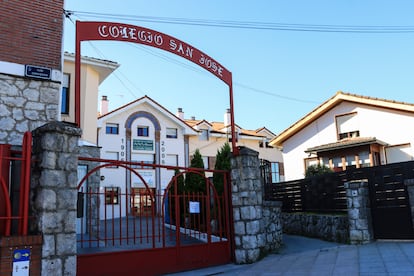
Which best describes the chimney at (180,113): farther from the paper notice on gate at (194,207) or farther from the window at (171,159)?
the paper notice on gate at (194,207)

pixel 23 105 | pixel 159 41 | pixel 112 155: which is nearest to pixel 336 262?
pixel 159 41

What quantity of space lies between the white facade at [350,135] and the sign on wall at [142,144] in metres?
10.2

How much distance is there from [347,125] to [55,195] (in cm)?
1778

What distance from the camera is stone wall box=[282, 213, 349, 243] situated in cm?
1066

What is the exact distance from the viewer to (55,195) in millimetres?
5477

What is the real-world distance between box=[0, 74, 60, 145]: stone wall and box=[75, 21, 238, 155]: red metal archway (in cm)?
135

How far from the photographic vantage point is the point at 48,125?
560 centimetres

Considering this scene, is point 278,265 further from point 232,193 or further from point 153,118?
point 153,118

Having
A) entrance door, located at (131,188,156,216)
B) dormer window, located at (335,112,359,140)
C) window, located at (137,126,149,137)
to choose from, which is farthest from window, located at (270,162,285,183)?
entrance door, located at (131,188,156,216)

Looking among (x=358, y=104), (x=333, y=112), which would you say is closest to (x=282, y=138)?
(x=333, y=112)

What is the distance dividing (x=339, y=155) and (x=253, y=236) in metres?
12.8

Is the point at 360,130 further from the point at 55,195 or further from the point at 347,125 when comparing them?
the point at 55,195

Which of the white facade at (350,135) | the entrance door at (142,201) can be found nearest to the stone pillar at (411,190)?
the entrance door at (142,201)

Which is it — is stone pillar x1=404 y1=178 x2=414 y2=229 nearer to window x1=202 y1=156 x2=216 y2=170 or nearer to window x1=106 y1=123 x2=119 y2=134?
window x1=106 y1=123 x2=119 y2=134
